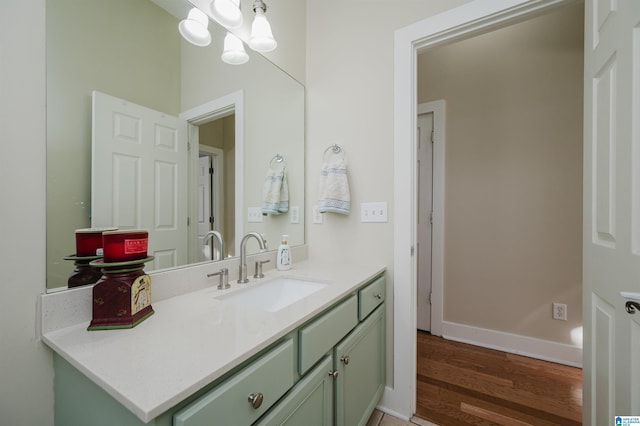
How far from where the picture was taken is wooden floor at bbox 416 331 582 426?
4.70 feet

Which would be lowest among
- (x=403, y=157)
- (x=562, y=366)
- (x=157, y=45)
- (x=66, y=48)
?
(x=562, y=366)

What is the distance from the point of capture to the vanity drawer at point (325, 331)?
82 centimetres

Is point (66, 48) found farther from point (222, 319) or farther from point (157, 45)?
point (222, 319)

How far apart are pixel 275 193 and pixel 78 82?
3.40 feet

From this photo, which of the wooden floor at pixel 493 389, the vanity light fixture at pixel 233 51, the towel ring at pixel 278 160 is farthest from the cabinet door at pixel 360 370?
the vanity light fixture at pixel 233 51

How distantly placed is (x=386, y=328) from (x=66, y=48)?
5.91 ft

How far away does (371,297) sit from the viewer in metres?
1.32

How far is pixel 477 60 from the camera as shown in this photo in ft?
7.34

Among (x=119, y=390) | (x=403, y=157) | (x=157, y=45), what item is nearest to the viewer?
(x=119, y=390)

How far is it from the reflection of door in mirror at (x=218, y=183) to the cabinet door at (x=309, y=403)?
683mm

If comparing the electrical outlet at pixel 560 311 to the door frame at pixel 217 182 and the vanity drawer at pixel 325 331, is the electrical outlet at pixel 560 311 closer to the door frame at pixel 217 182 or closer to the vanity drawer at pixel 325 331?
the vanity drawer at pixel 325 331

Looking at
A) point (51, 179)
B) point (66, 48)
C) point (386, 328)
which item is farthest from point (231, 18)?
point (386, 328)

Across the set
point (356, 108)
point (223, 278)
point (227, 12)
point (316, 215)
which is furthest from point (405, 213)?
point (227, 12)

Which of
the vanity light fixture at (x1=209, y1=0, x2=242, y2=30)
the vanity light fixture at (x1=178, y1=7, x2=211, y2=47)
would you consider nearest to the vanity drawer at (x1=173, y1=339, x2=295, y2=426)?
the vanity light fixture at (x1=178, y1=7, x2=211, y2=47)
